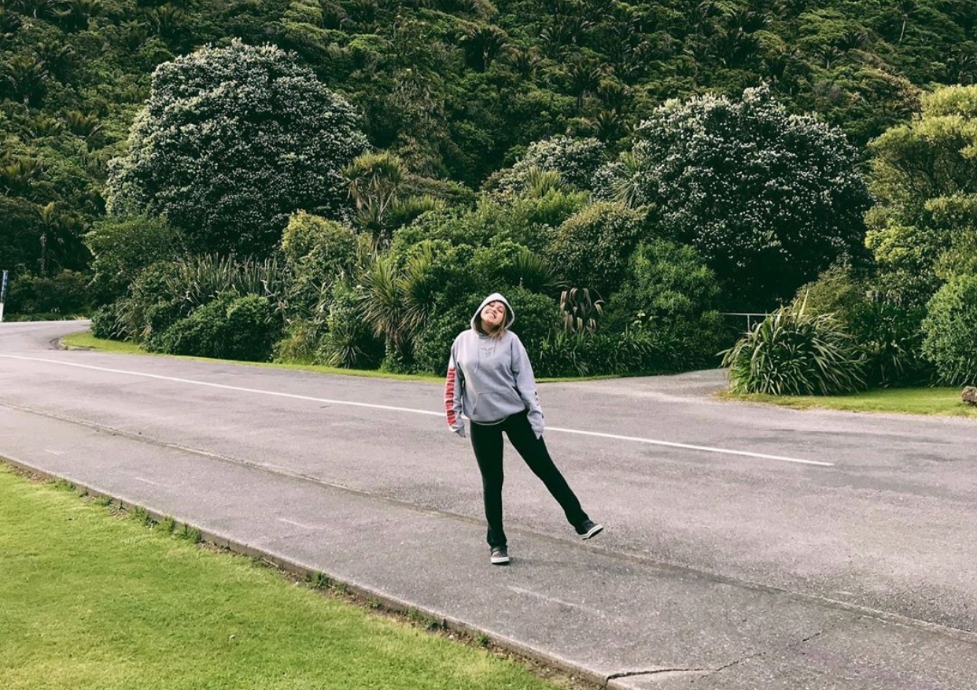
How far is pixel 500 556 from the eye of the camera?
596 centimetres

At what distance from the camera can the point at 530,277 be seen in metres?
21.9

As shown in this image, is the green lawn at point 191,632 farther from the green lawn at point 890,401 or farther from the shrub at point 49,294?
the shrub at point 49,294

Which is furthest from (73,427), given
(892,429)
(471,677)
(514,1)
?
(514,1)

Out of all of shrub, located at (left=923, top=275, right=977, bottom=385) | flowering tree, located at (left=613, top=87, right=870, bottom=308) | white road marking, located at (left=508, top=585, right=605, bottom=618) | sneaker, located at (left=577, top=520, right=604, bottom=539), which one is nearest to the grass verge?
shrub, located at (left=923, top=275, right=977, bottom=385)

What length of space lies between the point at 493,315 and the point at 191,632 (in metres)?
2.63

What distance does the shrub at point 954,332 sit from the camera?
50.0 feet

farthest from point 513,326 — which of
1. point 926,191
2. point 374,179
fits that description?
point 374,179

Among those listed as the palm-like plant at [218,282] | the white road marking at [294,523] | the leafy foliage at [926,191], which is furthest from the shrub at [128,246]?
the white road marking at [294,523]

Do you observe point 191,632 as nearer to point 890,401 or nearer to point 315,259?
point 890,401

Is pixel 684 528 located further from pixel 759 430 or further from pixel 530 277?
pixel 530 277

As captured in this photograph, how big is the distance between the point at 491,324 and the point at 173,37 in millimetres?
62685

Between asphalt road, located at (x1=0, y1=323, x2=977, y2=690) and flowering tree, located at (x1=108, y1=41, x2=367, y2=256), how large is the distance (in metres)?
19.4

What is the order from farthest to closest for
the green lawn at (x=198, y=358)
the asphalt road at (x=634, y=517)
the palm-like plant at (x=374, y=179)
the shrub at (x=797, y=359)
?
the palm-like plant at (x=374, y=179)
the green lawn at (x=198, y=358)
the shrub at (x=797, y=359)
the asphalt road at (x=634, y=517)

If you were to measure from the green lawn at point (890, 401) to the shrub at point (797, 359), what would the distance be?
11.5 inches
